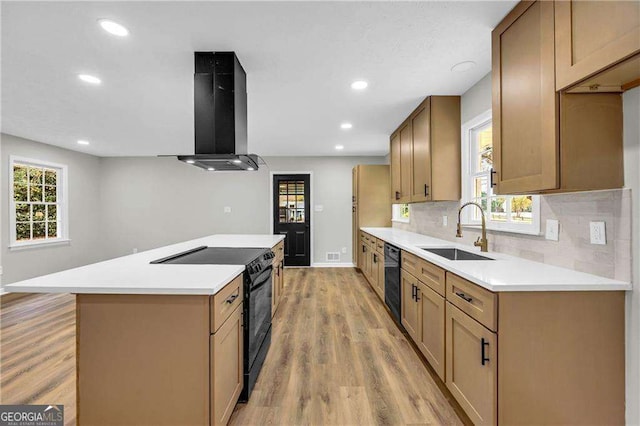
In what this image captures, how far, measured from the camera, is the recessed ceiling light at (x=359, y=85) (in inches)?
104

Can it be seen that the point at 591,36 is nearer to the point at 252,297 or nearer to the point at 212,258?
the point at 252,297

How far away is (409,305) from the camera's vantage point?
8.60 feet

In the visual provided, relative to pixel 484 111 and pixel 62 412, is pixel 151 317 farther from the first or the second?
pixel 484 111

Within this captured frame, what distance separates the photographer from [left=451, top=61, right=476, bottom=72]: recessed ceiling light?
2.27 m

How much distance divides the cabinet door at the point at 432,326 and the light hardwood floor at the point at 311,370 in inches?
7.2

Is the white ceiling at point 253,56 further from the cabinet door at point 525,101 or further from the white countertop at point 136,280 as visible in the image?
the white countertop at point 136,280

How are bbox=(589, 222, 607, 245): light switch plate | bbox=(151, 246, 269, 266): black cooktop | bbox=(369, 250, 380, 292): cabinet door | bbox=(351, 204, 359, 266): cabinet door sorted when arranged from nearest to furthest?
bbox=(589, 222, 607, 245): light switch plate → bbox=(151, 246, 269, 266): black cooktop → bbox=(369, 250, 380, 292): cabinet door → bbox=(351, 204, 359, 266): cabinet door

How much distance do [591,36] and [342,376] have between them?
241 centimetres

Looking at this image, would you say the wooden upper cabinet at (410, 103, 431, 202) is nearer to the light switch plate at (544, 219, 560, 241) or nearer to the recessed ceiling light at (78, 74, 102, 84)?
the light switch plate at (544, 219, 560, 241)

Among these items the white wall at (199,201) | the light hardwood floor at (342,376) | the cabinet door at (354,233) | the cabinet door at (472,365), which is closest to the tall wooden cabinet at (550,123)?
the cabinet door at (472,365)

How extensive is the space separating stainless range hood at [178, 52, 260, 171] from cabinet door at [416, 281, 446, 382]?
1.79m

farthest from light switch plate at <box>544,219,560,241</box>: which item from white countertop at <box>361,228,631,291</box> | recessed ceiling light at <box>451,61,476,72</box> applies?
recessed ceiling light at <box>451,61,476,72</box>

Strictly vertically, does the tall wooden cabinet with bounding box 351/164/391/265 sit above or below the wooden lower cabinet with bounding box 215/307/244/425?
above

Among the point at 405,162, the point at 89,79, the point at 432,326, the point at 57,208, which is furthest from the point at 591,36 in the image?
the point at 57,208
